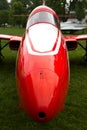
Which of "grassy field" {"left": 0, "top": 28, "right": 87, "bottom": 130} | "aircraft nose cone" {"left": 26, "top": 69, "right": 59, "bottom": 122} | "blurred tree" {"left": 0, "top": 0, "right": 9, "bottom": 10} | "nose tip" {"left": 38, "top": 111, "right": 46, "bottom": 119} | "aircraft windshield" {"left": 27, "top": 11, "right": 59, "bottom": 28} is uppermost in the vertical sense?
"aircraft nose cone" {"left": 26, "top": 69, "right": 59, "bottom": 122}

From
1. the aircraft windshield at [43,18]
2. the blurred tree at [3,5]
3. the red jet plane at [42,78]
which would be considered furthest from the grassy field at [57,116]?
the blurred tree at [3,5]

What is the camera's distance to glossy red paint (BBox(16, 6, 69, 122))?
4.03 metres

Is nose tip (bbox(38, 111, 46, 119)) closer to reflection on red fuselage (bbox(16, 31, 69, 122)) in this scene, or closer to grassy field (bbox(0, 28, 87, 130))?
reflection on red fuselage (bbox(16, 31, 69, 122))

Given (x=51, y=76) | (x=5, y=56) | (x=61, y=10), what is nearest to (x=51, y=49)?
(x=51, y=76)

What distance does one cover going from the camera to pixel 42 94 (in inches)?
162

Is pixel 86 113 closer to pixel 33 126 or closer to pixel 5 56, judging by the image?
pixel 33 126

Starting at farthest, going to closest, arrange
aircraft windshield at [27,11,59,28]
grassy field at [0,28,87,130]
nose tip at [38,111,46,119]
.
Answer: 1. aircraft windshield at [27,11,59,28]
2. grassy field at [0,28,87,130]
3. nose tip at [38,111,46,119]

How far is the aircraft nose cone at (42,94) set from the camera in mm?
3986

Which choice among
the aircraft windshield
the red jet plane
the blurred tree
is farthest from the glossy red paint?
the blurred tree

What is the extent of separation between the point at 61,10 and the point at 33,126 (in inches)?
1763

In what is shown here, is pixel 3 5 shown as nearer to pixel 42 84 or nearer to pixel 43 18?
pixel 43 18

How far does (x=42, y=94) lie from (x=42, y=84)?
163 mm

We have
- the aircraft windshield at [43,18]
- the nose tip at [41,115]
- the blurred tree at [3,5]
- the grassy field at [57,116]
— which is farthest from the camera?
the blurred tree at [3,5]

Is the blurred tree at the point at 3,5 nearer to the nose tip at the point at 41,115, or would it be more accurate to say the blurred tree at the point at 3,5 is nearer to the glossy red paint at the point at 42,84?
the glossy red paint at the point at 42,84
